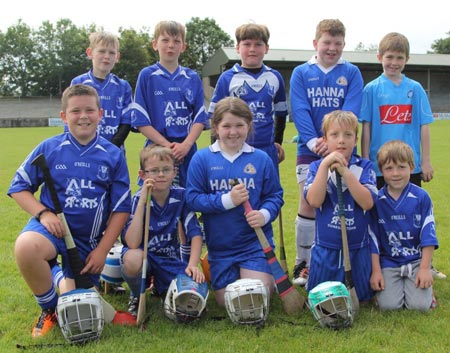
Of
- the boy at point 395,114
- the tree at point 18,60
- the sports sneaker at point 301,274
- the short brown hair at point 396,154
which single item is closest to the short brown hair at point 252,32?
the boy at point 395,114

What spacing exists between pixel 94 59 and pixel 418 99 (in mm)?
2884

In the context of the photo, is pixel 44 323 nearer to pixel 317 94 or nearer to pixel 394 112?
pixel 317 94

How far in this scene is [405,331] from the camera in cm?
304

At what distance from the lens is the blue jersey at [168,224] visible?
361 cm

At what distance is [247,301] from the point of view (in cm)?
311

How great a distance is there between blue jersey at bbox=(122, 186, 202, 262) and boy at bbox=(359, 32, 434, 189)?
5.28 feet

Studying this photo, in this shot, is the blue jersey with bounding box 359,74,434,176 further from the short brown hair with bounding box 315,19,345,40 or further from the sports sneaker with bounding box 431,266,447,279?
the sports sneaker with bounding box 431,266,447,279

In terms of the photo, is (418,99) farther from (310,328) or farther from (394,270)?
(310,328)

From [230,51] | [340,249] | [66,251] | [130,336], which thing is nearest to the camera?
[130,336]

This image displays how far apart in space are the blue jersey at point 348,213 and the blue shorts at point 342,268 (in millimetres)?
51

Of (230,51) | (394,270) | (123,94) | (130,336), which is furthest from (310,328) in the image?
(230,51)

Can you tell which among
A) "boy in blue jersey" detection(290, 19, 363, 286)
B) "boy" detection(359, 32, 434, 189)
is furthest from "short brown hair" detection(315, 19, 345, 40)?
"boy" detection(359, 32, 434, 189)

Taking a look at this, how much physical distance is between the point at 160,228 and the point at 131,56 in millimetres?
56158

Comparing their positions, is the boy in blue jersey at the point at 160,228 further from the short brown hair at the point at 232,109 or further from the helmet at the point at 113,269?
the short brown hair at the point at 232,109
